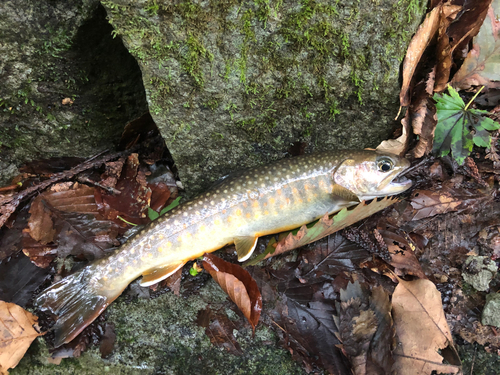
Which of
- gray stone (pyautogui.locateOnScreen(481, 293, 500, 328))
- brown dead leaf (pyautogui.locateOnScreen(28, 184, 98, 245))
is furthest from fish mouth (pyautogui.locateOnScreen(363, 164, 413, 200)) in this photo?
brown dead leaf (pyautogui.locateOnScreen(28, 184, 98, 245))

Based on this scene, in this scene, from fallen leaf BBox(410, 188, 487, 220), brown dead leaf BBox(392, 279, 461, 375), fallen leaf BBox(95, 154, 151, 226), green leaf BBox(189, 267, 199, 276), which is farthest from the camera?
fallen leaf BBox(95, 154, 151, 226)

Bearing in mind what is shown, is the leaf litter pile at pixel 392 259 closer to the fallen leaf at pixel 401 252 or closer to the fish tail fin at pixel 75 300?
the fallen leaf at pixel 401 252

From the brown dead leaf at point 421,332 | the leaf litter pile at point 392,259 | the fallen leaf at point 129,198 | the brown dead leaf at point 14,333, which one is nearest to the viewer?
the brown dead leaf at point 421,332

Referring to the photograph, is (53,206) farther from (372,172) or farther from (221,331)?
(372,172)

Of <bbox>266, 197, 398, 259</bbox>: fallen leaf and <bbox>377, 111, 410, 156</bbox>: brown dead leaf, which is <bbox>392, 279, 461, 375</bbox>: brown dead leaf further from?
<bbox>377, 111, 410, 156</bbox>: brown dead leaf

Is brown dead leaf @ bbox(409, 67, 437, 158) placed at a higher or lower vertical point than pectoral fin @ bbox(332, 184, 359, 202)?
higher

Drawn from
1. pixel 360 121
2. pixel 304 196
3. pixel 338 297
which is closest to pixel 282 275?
pixel 338 297

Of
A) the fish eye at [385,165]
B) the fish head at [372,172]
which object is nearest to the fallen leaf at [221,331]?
the fish head at [372,172]
